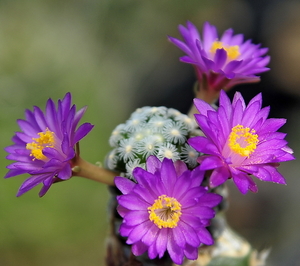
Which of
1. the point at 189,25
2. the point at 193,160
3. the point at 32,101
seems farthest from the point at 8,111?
the point at 193,160

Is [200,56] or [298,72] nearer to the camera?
[200,56]

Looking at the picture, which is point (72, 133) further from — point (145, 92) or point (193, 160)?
point (145, 92)

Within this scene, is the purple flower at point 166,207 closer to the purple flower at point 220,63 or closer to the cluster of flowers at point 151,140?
the cluster of flowers at point 151,140

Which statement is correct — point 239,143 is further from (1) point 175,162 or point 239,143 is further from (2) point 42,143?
(2) point 42,143

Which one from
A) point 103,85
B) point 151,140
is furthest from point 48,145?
point 103,85

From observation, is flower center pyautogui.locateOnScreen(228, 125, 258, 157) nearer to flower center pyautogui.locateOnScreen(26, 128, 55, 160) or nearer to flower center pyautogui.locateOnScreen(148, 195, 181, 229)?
flower center pyautogui.locateOnScreen(148, 195, 181, 229)

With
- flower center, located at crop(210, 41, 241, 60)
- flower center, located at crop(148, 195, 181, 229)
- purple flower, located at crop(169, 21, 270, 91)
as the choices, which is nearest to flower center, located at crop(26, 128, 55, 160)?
flower center, located at crop(148, 195, 181, 229)
